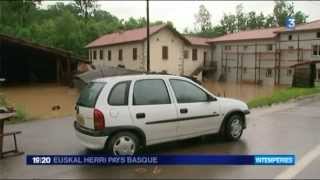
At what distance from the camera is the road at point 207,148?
7.14m

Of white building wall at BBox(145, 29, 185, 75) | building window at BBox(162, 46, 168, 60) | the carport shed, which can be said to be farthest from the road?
building window at BBox(162, 46, 168, 60)

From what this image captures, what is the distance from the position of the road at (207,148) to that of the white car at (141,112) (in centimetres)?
50

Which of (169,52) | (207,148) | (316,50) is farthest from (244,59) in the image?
(207,148)

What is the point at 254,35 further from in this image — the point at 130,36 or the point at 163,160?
the point at 163,160

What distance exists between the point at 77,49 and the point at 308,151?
6245 cm

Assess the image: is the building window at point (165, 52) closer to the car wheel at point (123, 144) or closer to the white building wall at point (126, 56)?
the white building wall at point (126, 56)

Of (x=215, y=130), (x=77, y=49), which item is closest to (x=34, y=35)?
(x=77, y=49)

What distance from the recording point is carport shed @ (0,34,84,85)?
3841 centimetres

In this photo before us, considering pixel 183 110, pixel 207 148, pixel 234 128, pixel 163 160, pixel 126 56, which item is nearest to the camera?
pixel 163 160

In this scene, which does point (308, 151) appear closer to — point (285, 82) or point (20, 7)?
point (285, 82)

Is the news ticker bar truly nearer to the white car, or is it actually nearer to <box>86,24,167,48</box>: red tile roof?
the white car

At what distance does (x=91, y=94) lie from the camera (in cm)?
836

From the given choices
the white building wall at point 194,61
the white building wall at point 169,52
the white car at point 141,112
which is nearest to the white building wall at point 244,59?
the white building wall at point 194,61

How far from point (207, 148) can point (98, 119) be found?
261cm
